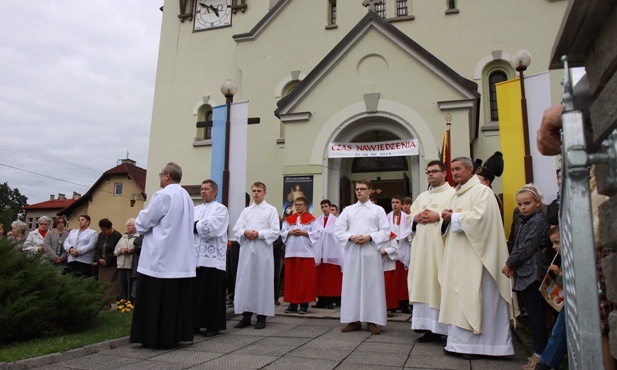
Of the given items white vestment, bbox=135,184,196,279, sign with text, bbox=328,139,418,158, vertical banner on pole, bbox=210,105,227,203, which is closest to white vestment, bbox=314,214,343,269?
vertical banner on pole, bbox=210,105,227,203

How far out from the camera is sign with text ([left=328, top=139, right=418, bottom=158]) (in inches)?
510

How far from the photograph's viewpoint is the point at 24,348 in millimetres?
5516

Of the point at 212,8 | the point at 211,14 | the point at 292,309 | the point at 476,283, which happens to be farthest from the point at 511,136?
the point at 212,8

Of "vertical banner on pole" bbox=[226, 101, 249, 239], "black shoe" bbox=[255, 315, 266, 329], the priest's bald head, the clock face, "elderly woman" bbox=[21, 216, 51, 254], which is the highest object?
the clock face

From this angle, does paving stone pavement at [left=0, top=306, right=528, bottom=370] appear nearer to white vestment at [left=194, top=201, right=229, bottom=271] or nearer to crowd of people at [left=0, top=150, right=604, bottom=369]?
crowd of people at [left=0, top=150, right=604, bottom=369]

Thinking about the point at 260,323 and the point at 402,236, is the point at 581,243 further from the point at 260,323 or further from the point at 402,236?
the point at 402,236

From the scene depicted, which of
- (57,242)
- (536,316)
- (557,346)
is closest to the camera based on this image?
(557,346)

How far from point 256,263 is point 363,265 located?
1.79 metres

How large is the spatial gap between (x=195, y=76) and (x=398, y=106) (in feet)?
32.5

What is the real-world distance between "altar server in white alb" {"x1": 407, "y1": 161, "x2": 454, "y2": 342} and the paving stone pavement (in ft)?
0.95

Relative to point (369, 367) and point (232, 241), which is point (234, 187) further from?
point (369, 367)

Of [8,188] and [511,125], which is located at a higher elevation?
[8,188]

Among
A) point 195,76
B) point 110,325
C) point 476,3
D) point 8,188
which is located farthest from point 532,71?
point 8,188

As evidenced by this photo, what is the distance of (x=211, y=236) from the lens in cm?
716
